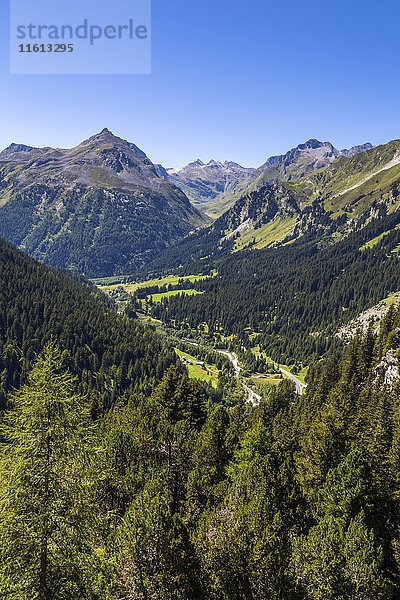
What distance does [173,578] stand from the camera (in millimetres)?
25984

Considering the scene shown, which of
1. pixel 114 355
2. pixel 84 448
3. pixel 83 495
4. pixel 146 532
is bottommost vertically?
pixel 114 355

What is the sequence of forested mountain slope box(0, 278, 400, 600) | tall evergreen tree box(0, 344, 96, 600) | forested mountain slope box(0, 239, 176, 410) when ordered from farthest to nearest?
Answer: forested mountain slope box(0, 239, 176, 410)
forested mountain slope box(0, 278, 400, 600)
tall evergreen tree box(0, 344, 96, 600)

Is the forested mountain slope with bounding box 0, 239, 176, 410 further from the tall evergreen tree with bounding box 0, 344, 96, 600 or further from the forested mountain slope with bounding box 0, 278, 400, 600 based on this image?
the tall evergreen tree with bounding box 0, 344, 96, 600

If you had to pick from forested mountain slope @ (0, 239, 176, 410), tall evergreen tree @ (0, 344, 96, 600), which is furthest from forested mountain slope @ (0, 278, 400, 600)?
forested mountain slope @ (0, 239, 176, 410)

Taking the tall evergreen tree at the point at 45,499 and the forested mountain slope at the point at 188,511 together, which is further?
the forested mountain slope at the point at 188,511

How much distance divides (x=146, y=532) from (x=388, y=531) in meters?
26.5

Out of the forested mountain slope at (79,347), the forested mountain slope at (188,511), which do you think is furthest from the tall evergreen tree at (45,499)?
the forested mountain slope at (79,347)

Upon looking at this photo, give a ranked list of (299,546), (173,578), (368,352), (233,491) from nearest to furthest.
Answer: (173,578), (299,546), (233,491), (368,352)

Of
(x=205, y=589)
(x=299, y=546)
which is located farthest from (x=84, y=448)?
(x=299, y=546)

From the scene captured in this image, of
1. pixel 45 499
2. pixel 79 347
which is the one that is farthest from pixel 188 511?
pixel 79 347

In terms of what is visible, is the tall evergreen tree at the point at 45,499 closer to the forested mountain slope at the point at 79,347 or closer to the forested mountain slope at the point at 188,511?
the forested mountain slope at the point at 188,511

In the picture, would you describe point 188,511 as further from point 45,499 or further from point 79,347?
point 79,347

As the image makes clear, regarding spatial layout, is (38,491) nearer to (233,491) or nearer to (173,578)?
(173,578)

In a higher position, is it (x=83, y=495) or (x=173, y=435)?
(x=83, y=495)
